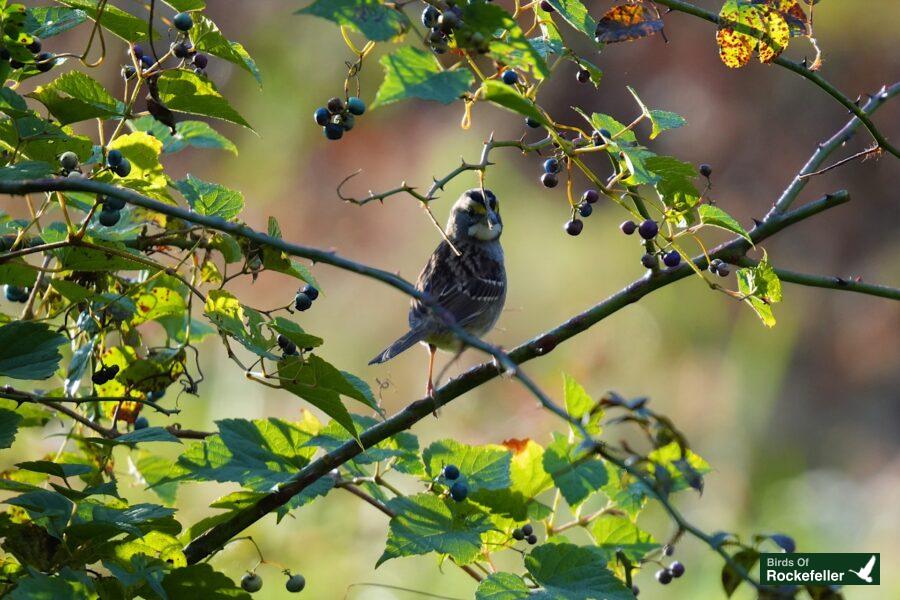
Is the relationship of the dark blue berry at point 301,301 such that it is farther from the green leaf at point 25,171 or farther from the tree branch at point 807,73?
the tree branch at point 807,73

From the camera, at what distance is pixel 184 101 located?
154cm

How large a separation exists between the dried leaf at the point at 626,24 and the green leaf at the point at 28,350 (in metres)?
0.91

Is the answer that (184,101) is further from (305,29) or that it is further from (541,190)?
(305,29)

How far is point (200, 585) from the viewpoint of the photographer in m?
1.39

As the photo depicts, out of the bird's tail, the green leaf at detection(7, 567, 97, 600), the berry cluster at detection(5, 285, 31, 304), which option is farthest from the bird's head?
the green leaf at detection(7, 567, 97, 600)

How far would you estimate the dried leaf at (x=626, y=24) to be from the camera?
1.53 meters

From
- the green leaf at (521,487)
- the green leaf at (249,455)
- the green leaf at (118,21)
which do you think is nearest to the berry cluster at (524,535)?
the green leaf at (521,487)

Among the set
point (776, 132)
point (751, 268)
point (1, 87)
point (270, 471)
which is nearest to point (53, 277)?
point (1, 87)

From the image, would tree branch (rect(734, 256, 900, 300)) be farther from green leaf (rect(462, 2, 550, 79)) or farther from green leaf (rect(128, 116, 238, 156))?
green leaf (rect(128, 116, 238, 156))

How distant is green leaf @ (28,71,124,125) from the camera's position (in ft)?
4.85

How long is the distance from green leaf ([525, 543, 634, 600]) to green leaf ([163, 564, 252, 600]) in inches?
16.4

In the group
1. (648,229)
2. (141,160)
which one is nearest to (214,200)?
(141,160)

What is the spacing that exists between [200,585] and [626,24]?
1.02m

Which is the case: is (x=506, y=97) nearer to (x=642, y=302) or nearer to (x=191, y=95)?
(x=191, y=95)
